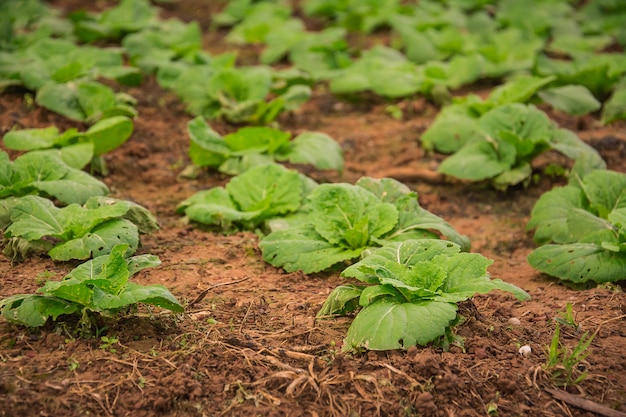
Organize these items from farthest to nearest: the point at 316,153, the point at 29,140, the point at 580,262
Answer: the point at 316,153 < the point at 29,140 < the point at 580,262

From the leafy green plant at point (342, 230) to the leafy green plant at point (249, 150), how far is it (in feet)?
3.83

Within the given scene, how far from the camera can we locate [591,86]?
22.2ft

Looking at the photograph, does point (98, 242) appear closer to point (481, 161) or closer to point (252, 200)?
point (252, 200)

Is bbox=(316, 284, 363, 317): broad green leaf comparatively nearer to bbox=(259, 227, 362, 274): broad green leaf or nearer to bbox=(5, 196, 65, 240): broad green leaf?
bbox=(259, 227, 362, 274): broad green leaf

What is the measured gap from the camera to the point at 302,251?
398 cm

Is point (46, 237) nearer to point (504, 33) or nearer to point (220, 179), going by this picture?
point (220, 179)

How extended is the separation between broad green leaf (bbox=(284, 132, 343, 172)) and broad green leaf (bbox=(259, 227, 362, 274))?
1.23 m

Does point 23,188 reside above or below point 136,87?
above

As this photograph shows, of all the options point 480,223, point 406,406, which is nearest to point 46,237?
point 406,406

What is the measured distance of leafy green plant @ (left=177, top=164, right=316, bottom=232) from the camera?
4422 mm

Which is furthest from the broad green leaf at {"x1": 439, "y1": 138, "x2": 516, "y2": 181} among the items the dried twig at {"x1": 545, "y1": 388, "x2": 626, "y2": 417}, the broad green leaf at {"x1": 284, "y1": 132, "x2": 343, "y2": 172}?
the dried twig at {"x1": 545, "y1": 388, "x2": 626, "y2": 417}

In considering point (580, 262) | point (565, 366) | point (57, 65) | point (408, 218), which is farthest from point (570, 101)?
point (57, 65)

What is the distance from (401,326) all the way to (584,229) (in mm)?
1758

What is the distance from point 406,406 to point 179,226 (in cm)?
229
